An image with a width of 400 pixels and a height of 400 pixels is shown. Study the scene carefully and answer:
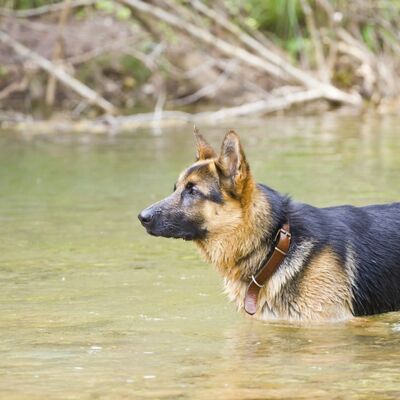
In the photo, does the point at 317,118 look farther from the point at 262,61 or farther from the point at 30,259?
the point at 30,259

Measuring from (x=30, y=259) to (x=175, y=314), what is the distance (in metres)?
2.00

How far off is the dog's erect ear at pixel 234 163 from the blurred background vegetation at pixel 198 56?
1050 cm

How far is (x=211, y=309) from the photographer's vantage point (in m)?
6.55

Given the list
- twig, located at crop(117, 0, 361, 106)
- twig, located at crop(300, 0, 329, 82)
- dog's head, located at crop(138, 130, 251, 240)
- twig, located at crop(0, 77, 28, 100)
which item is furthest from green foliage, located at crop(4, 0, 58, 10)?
dog's head, located at crop(138, 130, 251, 240)

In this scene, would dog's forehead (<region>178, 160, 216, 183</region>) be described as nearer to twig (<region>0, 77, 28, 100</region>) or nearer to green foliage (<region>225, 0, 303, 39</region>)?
twig (<region>0, 77, 28, 100</region>)

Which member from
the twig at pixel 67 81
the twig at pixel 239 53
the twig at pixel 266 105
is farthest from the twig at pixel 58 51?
the twig at pixel 266 105

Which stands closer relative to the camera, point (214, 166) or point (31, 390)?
point (31, 390)

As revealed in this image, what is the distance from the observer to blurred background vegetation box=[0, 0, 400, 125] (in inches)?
676

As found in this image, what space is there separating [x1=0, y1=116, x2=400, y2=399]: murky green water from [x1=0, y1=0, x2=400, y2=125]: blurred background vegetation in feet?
13.9

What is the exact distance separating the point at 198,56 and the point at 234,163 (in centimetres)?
1378

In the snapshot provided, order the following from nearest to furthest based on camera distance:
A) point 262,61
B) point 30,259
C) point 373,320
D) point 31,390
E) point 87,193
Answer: point 31,390, point 373,320, point 30,259, point 87,193, point 262,61

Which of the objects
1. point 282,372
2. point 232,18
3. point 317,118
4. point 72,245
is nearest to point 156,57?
point 232,18

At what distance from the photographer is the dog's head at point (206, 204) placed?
20.7ft

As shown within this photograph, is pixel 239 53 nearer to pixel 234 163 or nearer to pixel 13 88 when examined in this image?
pixel 13 88
